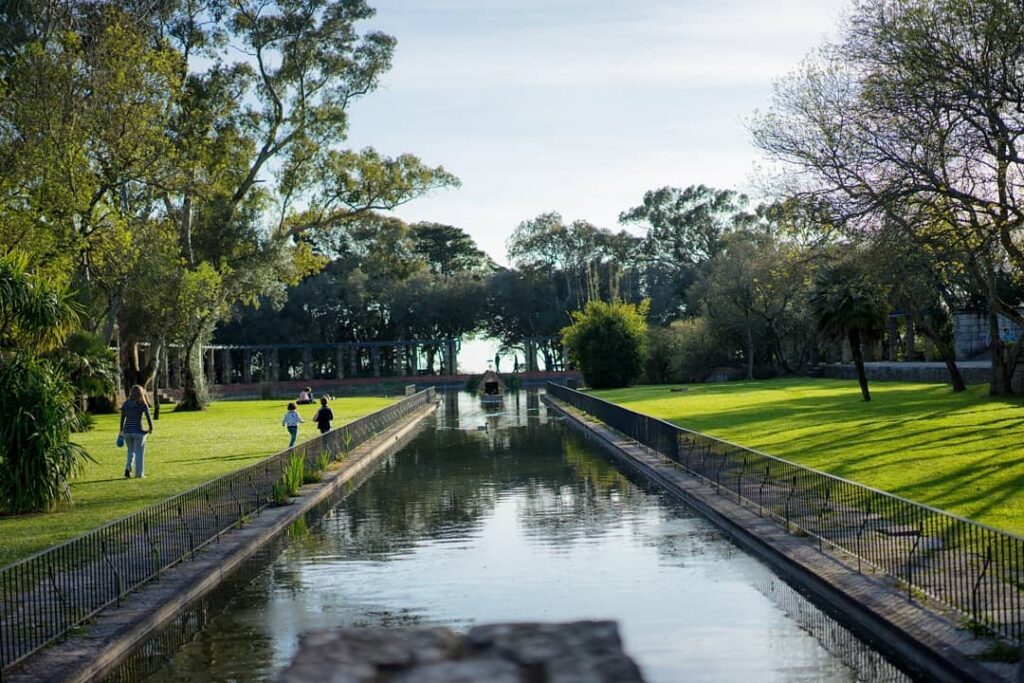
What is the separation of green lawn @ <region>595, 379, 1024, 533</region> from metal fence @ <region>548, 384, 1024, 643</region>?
2.20 m

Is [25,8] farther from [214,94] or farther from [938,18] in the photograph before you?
[938,18]

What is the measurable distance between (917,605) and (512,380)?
2918 inches

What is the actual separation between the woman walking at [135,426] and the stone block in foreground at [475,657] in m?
16.0

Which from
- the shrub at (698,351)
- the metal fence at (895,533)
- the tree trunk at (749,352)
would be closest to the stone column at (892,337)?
the tree trunk at (749,352)

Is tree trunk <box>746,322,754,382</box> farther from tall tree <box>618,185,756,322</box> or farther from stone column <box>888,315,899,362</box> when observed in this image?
tall tree <box>618,185,756,322</box>

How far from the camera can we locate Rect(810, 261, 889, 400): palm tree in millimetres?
44375

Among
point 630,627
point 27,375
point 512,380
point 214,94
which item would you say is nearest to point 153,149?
point 214,94

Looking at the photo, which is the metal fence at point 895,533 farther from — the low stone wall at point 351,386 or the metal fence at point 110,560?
the low stone wall at point 351,386

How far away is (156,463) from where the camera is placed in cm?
2756

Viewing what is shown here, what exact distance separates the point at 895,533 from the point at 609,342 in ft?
178

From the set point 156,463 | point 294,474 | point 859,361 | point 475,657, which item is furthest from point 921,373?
point 475,657

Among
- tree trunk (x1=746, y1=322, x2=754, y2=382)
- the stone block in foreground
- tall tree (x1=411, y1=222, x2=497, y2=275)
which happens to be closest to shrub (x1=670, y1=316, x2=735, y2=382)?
tree trunk (x1=746, y1=322, x2=754, y2=382)

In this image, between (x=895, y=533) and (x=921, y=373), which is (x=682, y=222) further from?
(x=895, y=533)

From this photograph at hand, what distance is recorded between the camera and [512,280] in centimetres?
10525
